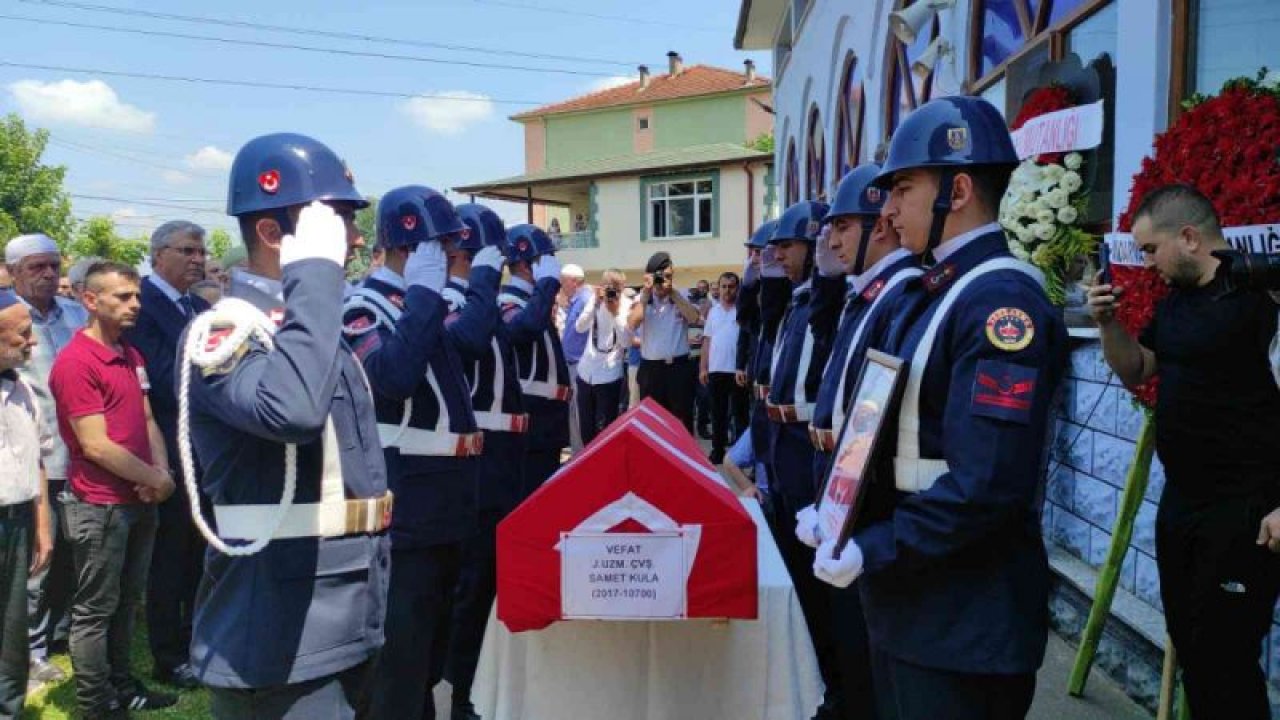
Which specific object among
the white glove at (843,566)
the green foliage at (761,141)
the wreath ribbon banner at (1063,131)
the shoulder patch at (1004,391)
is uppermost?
the green foliage at (761,141)

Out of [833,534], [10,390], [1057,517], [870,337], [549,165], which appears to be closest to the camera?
[833,534]

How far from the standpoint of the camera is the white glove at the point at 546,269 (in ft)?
16.8

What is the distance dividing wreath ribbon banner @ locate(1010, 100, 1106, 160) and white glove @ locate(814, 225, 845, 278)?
1032mm

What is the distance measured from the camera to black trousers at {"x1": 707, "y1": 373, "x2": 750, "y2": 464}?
9438 mm

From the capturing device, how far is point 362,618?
2.09 m

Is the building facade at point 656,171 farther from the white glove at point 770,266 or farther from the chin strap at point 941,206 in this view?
the chin strap at point 941,206

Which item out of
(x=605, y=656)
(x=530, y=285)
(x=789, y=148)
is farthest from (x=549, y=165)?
(x=605, y=656)

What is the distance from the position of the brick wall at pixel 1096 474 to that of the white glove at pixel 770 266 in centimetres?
182

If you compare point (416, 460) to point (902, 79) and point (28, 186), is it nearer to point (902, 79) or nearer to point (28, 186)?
point (902, 79)

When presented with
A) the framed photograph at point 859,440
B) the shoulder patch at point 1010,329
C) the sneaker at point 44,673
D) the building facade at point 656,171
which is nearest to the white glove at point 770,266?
the framed photograph at point 859,440

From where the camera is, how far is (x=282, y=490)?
6.53 feet

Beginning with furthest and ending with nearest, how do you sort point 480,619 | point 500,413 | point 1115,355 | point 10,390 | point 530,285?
point 530,285, point 500,413, point 480,619, point 10,390, point 1115,355

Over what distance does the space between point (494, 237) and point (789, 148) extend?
1204 cm

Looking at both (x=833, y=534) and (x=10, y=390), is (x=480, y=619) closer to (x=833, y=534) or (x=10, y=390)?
(x=10, y=390)
